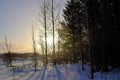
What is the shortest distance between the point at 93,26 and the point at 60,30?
585 inches

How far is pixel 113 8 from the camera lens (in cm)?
1919

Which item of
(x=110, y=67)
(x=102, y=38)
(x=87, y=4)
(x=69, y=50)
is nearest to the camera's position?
(x=87, y=4)

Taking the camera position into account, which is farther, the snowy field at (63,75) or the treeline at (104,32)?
the treeline at (104,32)

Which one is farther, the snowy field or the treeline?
the treeline

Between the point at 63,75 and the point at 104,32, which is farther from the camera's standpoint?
the point at 104,32

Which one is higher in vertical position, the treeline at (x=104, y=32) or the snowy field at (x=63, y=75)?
the treeline at (x=104, y=32)

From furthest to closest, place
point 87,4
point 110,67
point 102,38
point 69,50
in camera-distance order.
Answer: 1. point 69,50
2. point 110,67
3. point 102,38
4. point 87,4

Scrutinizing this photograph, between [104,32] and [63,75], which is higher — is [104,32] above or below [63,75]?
above

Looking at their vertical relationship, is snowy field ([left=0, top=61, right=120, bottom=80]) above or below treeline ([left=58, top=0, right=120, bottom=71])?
below

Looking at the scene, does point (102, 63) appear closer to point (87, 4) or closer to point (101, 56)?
point (101, 56)

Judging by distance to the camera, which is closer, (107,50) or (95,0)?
(107,50)

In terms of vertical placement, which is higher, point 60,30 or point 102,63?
point 60,30

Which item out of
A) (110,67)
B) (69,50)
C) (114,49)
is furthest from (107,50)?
(69,50)

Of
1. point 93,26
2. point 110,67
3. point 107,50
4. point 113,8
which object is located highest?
point 113,8
